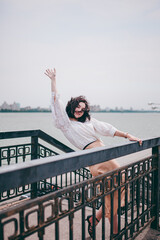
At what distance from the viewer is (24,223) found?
125 centimetres

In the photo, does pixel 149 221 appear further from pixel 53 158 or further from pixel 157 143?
pixel 53 158

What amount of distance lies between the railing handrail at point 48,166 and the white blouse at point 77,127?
1.00 meters

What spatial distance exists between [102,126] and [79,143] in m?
0.42

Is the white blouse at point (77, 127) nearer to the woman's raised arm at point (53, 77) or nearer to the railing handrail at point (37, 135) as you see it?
the woman's raised arm at point (53, 77)

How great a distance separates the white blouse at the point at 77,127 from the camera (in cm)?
289

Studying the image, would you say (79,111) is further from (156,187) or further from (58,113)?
(156,187)

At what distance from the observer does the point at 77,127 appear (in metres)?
3.04

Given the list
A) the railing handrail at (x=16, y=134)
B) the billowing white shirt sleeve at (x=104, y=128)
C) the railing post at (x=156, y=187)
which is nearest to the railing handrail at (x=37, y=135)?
the railing handrail at (x=16, y=134)

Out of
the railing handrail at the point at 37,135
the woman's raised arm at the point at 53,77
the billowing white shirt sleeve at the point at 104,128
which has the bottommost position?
the railing handrail at the point at 37,135

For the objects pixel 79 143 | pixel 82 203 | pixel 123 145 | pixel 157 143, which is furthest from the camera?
pixel 79 143

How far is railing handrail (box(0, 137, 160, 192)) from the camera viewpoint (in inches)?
43.3

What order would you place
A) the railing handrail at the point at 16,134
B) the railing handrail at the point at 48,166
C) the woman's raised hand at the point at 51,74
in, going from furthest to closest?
the railing handrail at the point at 16,134 < the woman's raised hand at the point at 51,74 < the railing handrail at the point at 48,166

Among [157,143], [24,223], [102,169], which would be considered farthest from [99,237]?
[24,223]

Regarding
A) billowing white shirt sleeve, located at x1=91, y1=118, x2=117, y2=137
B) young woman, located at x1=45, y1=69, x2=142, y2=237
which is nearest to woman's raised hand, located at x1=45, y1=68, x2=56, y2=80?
young woman, located at x1=45, y1=69, x2=142, y2=237
